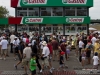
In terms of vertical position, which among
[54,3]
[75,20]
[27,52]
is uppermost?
[54,3]

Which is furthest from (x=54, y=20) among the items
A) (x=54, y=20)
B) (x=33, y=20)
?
(x=33, y=20)

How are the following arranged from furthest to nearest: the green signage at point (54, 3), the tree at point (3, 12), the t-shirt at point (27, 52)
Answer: the tree at point (3, 12)
the green signage at point (54, 3)
the t-shirt at point (27, 52)

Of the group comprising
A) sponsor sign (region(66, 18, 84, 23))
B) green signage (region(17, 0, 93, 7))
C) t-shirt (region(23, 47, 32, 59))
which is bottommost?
t-shirt (region(23, 47, 32, 59))

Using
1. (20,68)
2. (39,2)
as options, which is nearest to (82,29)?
(39,2)

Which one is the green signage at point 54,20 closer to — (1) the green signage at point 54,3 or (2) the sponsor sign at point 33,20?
(2) the sponsor sign at point 33,20

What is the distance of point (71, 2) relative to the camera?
3906 cm

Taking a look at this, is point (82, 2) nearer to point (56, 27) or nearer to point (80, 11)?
point (80, 11)

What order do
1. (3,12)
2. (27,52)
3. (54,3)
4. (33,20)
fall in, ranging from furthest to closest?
(3,12) → (54,3) → (33,20) → (27,52)

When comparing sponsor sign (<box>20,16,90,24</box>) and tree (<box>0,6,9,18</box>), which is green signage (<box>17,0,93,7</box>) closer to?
sponsor sign (<box>20,16,90,24</box>)

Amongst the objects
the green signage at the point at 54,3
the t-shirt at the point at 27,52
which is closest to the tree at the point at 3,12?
the green signage at the point at 54,3

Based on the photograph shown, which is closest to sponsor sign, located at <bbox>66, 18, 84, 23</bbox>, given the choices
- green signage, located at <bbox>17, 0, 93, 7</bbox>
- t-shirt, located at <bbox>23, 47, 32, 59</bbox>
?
green signage, located at <bbox>17, 0, 93, 7</bbox>

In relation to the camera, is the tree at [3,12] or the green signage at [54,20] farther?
the tree at [3,12]

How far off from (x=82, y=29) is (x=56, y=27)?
3.53 metres

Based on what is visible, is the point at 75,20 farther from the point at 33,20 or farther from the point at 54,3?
the point at 33,20
